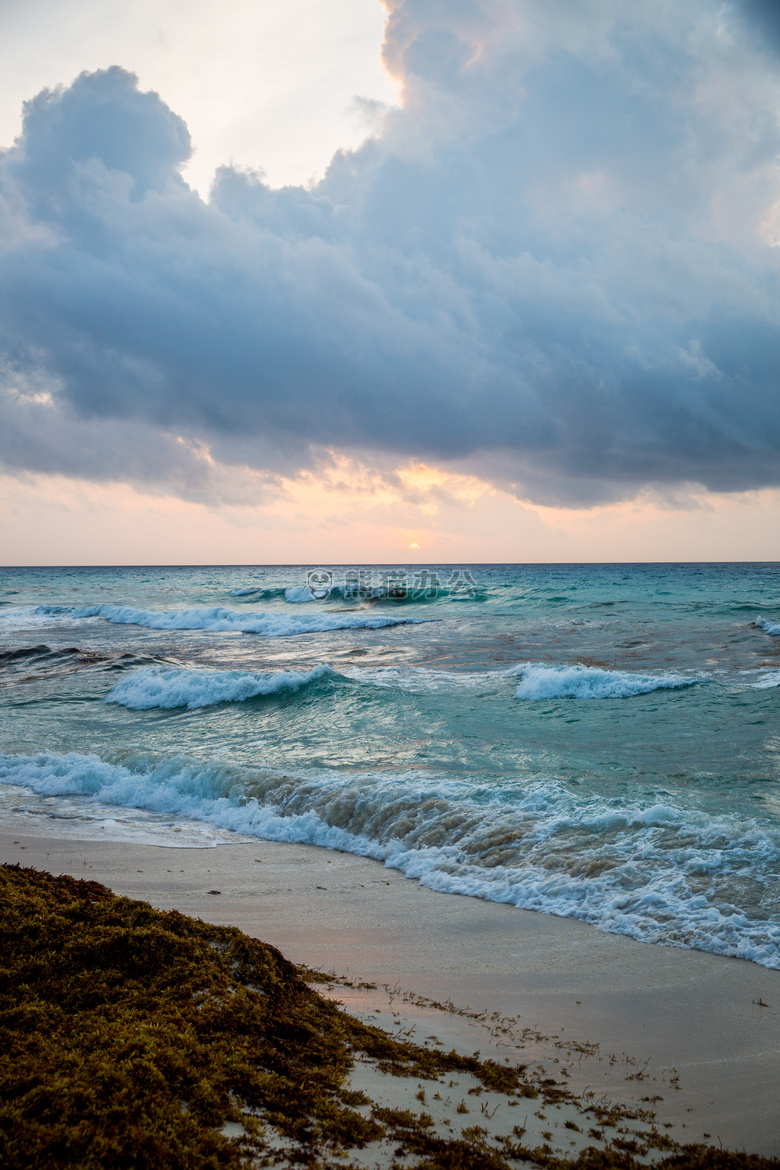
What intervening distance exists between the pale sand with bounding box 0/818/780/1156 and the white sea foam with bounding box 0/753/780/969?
36 centimetres

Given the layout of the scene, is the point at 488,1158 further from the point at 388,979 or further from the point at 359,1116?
the point at 388,979

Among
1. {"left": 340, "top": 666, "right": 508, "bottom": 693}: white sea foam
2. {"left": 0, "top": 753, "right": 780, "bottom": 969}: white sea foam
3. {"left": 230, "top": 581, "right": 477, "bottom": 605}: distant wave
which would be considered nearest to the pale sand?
{"left": 0, "top": 753, "right": 780, "bottom": 969}: white sea foam

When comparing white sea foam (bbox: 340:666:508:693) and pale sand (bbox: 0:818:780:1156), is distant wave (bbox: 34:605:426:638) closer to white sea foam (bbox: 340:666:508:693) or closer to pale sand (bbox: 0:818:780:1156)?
white sea foam (bbox: 340:666:508:693)

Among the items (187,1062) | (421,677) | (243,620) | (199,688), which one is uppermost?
(187,1062)

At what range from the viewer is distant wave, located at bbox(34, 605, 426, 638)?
32062mm

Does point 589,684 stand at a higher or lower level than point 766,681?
lower

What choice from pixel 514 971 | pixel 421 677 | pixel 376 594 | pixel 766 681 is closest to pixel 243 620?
pixel 376 594

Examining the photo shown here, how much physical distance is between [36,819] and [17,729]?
17.7 feet

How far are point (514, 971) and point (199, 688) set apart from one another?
12377 millimetres

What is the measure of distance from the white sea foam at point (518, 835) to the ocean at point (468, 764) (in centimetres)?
3

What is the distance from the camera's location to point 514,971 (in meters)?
4.43

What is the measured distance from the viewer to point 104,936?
343 cm

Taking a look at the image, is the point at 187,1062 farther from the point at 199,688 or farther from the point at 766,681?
the point at 766,681

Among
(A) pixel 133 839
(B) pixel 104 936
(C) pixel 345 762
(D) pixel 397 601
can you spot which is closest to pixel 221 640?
(D) pixel 397 601
